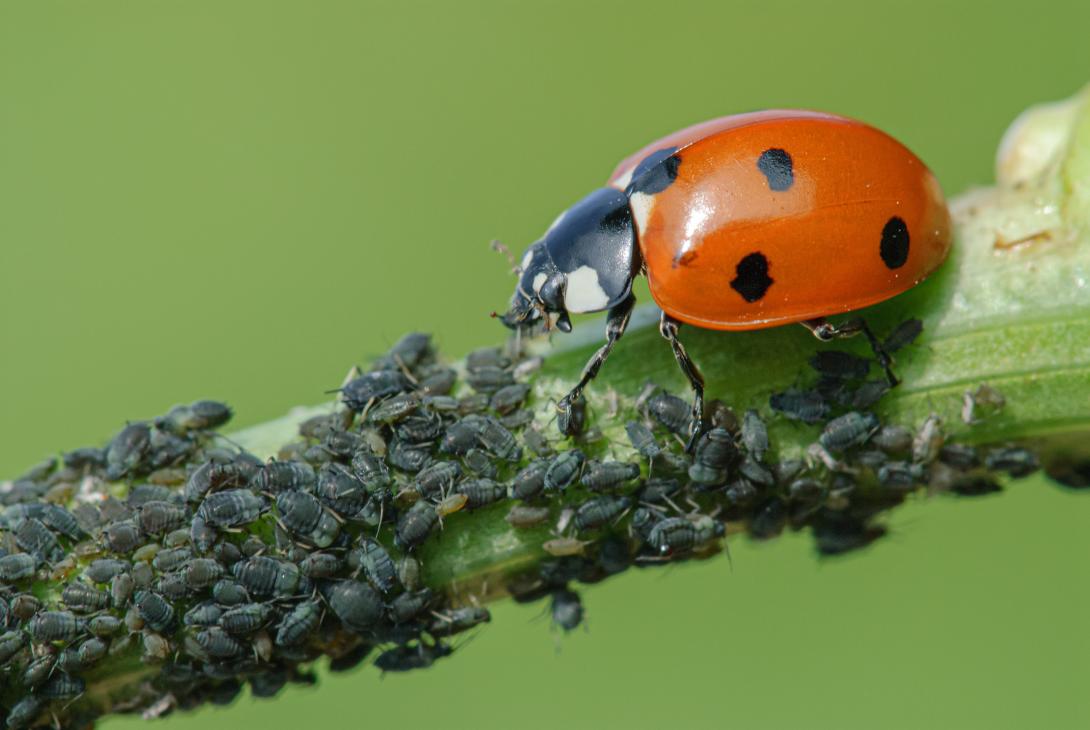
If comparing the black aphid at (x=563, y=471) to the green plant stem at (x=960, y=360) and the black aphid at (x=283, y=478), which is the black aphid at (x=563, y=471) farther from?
the black aphid at (x=283, y=478)

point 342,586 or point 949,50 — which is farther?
point 949,50

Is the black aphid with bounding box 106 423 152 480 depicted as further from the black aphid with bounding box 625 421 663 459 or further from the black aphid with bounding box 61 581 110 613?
the black aphid with bounding box 625 421 663 459

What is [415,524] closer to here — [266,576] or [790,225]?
[266,576]

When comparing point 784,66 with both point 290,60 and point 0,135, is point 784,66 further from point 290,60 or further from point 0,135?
point 0,135

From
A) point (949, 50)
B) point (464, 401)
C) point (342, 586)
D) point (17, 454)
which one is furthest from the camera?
point (949, 50)

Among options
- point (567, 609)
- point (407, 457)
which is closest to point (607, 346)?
point (407, 457)

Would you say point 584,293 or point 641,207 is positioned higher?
point 641,207

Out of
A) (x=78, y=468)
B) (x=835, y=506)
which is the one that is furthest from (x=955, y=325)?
(x=78, y=468)
